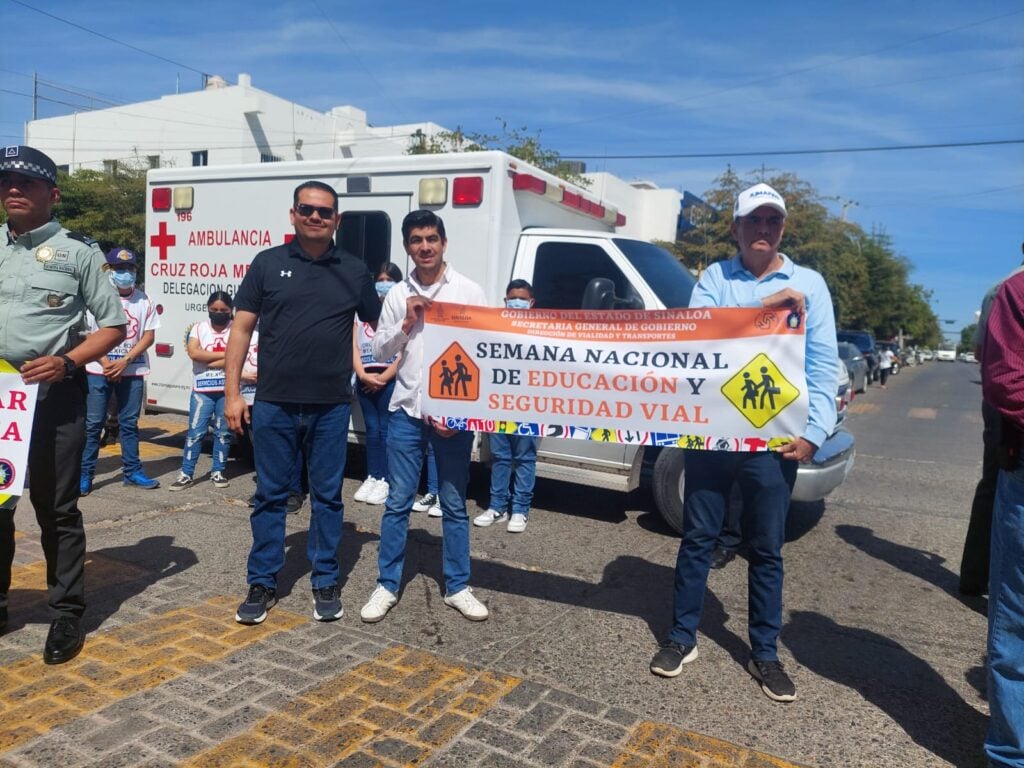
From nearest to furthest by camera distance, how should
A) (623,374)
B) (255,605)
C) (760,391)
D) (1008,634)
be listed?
(1008,634)
(760,391)
(623,374)
(255,605)

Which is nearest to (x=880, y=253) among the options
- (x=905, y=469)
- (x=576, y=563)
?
(x=905, y=469)

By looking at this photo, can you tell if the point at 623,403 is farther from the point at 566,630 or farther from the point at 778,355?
the point at 566,630

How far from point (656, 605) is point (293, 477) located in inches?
82.6

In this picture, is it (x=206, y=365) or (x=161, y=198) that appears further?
(x=161, y=198)

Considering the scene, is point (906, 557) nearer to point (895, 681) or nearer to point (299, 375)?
point (895, 681)

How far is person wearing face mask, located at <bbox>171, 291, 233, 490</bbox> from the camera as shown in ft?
21.6

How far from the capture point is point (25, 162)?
131 inches

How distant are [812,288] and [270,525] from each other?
9.18ft

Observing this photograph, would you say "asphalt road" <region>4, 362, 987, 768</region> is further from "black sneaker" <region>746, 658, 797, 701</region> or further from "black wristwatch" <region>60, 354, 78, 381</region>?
"black wristwatch" <region>60, 354, 78, 381</region>

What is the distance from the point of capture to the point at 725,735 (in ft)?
9.82

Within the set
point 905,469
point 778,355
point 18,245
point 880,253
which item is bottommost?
point 905,469

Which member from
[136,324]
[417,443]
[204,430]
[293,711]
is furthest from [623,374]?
[136,324]

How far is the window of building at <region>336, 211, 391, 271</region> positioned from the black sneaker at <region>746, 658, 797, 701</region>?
169 inches

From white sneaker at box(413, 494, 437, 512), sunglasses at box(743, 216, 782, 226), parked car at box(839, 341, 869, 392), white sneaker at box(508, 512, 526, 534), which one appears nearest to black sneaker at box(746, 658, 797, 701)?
sunglasses at box(743, 216, 782, 226)
